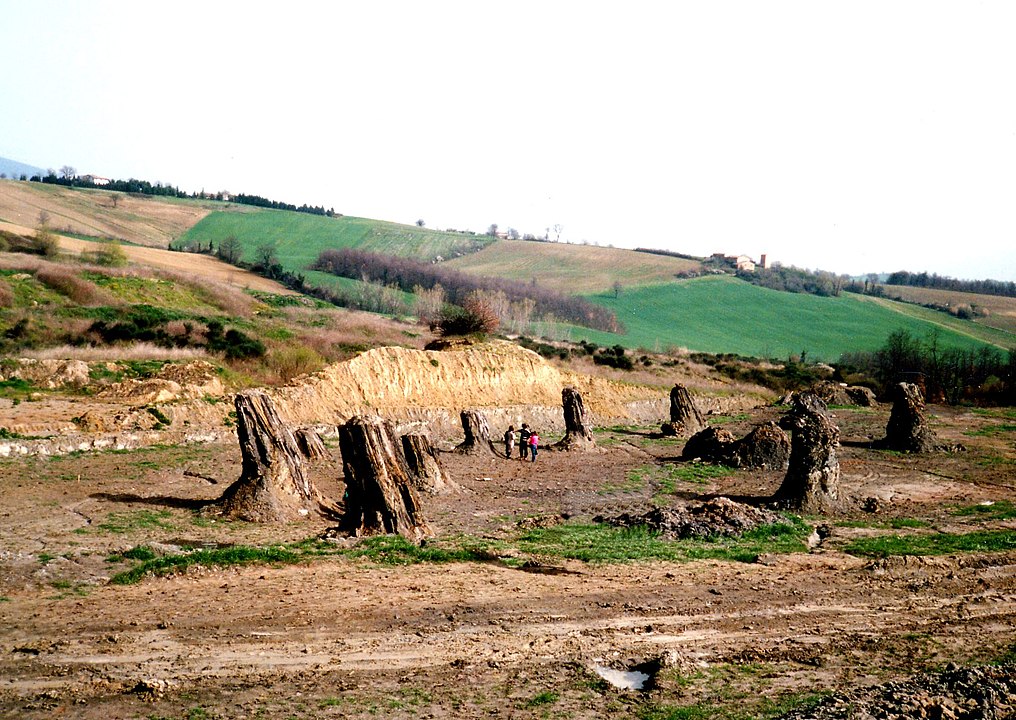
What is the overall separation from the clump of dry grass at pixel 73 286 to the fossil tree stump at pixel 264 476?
34422 mm

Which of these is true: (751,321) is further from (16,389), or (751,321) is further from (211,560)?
(211,560)

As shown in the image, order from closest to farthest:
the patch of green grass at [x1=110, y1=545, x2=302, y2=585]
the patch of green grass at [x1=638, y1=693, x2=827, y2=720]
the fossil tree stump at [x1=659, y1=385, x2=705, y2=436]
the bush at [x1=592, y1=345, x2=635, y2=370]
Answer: the patch of green grass at [x1=638, y1=693, x2=827, y2=720] < the patch of green grass at [x1=110, y1=545, x2=302, y2=585] < the fossil tree stump at [x1=659, y1=385, x2=705, y2=436] < the bush at [x1=592, y1=345, x2=635, y2=370]

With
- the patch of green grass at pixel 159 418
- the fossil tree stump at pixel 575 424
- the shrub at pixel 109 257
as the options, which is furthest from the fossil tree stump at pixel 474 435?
the shrub at pixel 109 257

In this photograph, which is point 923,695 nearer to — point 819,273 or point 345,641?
point 345,641

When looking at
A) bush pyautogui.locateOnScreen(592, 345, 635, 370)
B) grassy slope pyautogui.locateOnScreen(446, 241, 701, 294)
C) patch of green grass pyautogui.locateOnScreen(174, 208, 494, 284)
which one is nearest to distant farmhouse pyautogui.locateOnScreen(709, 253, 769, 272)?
grassy slope pyautogui.locateOnScreen(446, 241, 701, 294)

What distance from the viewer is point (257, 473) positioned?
21.4 metres

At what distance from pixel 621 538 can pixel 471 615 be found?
6.64 meters

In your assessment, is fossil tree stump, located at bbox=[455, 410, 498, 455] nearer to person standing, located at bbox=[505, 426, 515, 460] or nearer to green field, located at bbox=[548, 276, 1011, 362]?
person standing, located at bbox=[505, 426, 515, 460]

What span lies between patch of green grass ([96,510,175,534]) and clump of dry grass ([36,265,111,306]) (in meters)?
34.6

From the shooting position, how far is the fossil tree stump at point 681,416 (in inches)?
1790

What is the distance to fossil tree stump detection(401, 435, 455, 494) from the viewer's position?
25875mm

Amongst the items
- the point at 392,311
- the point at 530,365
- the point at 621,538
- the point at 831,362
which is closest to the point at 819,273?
the point at 831,362

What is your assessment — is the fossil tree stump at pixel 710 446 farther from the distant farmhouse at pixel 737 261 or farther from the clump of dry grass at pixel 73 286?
the distant farmhouse at pixel 737 261

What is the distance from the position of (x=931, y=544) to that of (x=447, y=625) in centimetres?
1223
